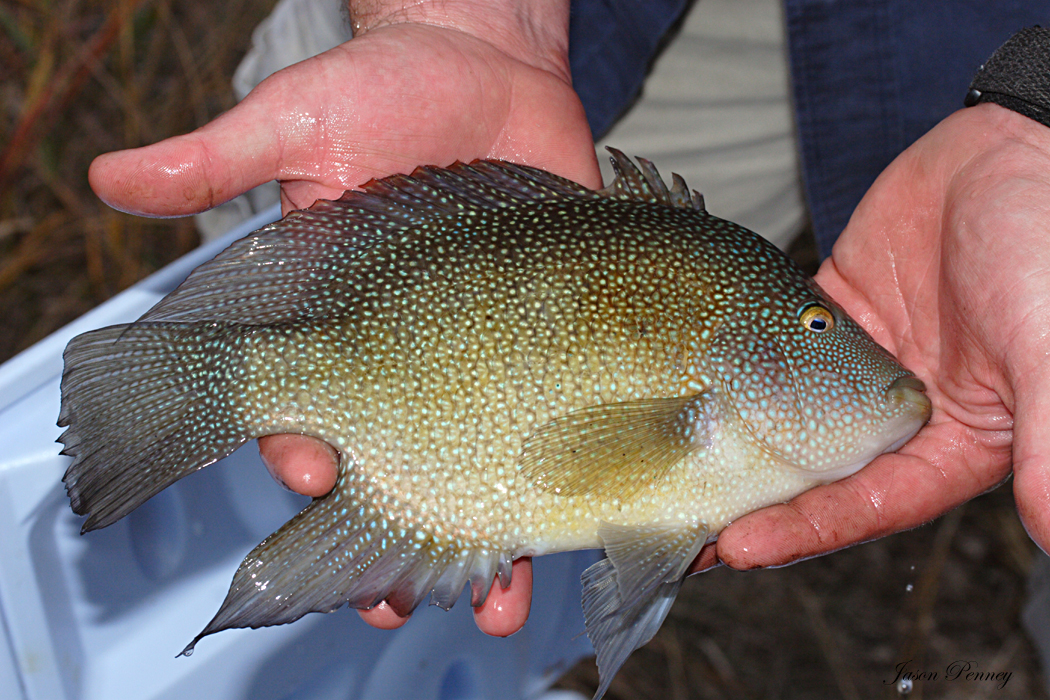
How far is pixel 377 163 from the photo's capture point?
9.46 ft

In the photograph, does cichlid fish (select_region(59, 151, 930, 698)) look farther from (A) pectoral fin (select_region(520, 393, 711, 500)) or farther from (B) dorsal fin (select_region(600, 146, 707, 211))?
(B) dorsal fin (select_region(600, 146, 707, 211))

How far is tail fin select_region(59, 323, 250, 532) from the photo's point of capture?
2.17m

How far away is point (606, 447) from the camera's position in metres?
2.26

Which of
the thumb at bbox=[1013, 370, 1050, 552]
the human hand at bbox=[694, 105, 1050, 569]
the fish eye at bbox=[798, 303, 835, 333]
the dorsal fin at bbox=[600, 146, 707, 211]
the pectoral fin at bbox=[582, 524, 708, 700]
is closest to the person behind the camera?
the thumb at bbox=[1013, 370, 1050, 552]

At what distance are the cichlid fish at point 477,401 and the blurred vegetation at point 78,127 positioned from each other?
340 cm

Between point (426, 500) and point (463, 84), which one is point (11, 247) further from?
point (426, 500)

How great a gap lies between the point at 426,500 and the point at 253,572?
0.47m

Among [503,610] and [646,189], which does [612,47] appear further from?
[503,610]

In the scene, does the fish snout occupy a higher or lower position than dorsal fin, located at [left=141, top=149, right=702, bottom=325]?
lower

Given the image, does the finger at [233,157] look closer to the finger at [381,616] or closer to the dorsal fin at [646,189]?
the dorsal fin at [646,189]

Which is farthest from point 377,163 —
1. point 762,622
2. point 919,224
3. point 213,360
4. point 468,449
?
point 762,622

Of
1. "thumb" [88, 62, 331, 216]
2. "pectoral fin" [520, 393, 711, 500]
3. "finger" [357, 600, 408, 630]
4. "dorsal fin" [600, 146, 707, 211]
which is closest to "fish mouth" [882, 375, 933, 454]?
"pectoral fin" [520, 393, 711, 500]
